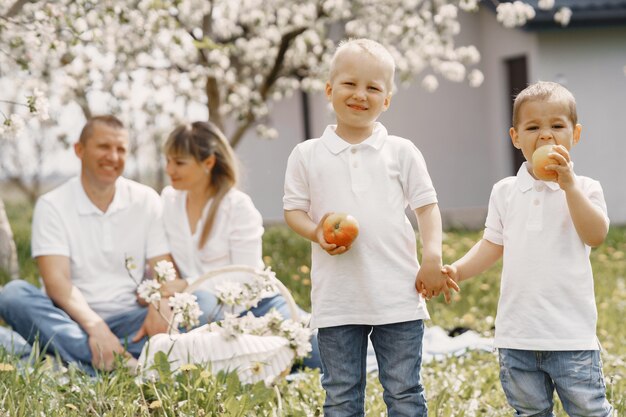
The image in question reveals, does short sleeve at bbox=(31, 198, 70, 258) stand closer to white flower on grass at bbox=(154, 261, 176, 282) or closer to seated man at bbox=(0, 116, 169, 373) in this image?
seated man at bbox=(0, 116, 169, 373)

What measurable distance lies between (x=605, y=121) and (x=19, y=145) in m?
14.8

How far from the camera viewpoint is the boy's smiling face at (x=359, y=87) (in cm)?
306

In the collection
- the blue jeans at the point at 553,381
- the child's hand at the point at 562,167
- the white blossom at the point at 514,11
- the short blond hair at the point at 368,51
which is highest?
the white blossom at the point at 514,11

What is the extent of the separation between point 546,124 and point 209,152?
7.78ft

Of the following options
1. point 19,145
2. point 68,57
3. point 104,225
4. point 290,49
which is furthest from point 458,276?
point 19,145

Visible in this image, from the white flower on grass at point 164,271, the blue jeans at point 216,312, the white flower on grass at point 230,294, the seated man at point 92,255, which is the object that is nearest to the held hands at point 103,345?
the seated man at point 92,255

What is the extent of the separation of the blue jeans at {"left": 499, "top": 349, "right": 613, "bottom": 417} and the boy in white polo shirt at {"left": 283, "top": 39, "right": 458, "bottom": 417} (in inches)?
12.6

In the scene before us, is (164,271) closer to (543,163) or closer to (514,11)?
(543,163)

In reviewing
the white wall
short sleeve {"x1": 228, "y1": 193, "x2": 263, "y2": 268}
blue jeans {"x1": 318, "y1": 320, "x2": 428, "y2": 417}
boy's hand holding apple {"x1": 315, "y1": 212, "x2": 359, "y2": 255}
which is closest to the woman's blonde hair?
short sleeve {"x1": 228, "y1": 193, "x2": 263, "y2": 268}

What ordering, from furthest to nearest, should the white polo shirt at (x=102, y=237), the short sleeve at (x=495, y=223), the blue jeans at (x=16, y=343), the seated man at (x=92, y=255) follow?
the white polo shirt at (x=102, y=237) → the blue jeans at (x=16, y=343) → the seated man at (x=92, y=255) → the short sleeve at (x=495, y=223)

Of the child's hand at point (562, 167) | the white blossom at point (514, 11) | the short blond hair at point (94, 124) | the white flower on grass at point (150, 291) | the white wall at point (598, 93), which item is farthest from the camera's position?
the white wall at point (598, 93)

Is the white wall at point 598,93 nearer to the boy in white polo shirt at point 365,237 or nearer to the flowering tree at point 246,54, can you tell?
the flowering tree at point 246,54

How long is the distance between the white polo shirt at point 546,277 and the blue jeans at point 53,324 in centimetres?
221

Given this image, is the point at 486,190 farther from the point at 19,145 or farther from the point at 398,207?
the point at 19,145
